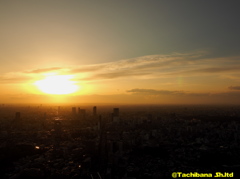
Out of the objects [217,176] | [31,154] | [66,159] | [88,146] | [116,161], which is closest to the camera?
[217,176]

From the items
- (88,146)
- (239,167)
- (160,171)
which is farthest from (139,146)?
(239,167)

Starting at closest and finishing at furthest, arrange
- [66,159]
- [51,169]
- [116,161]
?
[51,169], [116,161], [66,159]

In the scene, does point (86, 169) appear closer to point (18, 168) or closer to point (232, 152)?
point (18, 168)

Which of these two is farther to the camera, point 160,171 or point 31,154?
point 31,154

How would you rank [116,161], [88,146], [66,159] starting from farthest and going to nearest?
1. [88,146]
2. [66,159]
3. [116,161]

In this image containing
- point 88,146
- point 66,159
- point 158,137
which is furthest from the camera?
point 158,137

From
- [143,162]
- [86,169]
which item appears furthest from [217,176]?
[86,169]

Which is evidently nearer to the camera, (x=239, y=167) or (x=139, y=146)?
(x=239, y=167)

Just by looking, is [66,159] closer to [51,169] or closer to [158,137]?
[51,169]
